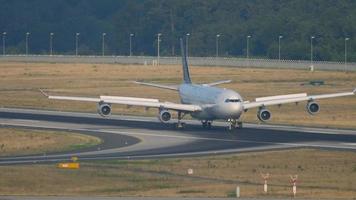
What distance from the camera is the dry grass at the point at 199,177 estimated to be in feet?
249

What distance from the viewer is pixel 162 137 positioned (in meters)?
109

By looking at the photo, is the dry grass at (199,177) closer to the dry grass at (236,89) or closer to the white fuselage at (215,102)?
the white fuselage at (215,102)

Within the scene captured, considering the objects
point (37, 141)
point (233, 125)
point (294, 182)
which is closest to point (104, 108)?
point (233, 125)

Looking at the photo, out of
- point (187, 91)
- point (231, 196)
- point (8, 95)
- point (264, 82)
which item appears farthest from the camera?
point (264, 82)

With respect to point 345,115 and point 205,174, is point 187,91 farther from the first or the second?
point 205,174

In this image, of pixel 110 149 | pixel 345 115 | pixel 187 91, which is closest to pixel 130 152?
pixel 110 149

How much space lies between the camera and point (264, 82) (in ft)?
640

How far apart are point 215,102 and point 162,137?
22.8 feet

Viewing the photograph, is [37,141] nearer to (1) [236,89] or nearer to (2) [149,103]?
(2) [149,103]

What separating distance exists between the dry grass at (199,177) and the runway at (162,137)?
4.74m

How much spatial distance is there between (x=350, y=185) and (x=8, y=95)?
317 feet

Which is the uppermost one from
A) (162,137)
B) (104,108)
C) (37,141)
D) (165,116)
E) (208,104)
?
(208,104)

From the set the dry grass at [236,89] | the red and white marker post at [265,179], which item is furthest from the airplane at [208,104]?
the red and white marker post at [265,179]

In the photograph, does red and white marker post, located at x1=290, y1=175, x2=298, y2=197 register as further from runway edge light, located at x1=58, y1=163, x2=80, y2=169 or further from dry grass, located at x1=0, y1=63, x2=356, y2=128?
dry grass, located at x1=0, y1=63, x2=356, y2=128
